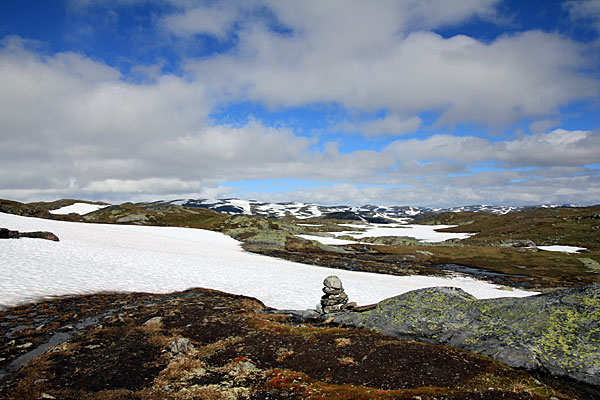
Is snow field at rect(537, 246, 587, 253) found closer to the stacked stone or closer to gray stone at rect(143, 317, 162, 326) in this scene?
the stacked stone

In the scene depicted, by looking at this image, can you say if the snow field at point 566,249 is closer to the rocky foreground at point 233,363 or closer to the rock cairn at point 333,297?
the rock cairn at point 333,297

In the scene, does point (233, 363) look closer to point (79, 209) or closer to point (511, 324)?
point (511, 324)

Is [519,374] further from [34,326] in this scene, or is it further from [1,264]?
[1,264]

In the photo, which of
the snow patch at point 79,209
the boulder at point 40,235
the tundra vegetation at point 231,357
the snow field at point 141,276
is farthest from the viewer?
the snow patch at point 79,209

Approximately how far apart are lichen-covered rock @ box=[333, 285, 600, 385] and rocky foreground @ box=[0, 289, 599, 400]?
40 centimetres

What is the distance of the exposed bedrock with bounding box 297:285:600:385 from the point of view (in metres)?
9.81

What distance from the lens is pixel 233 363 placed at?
11297 millimetres

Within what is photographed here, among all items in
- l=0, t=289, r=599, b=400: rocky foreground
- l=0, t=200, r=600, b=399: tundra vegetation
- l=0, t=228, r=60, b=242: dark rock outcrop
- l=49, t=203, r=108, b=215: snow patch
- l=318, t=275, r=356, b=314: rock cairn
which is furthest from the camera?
l=49, t=203, r=108, b=215: snow patch

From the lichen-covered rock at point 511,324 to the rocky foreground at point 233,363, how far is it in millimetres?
398

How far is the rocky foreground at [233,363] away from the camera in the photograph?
29.3 feet

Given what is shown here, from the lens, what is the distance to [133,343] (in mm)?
13414

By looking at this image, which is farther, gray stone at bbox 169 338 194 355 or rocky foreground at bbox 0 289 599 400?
gray stone at bbox 169 338 194 355

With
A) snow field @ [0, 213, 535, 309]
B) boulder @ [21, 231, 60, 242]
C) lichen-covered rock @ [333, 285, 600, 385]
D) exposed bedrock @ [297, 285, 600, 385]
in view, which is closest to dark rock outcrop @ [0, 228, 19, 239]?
snow field @ [0, 213, 535, 309]

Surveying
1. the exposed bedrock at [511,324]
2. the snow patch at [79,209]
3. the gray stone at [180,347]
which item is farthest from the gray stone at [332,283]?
the snow patch at [79,209]
